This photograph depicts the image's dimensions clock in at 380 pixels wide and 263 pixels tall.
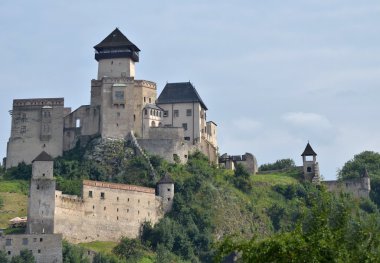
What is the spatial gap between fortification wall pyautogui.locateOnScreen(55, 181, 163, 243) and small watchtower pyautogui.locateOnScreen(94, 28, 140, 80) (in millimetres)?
18414

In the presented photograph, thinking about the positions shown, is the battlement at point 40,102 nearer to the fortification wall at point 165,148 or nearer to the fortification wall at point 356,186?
the fortification wall at point 165,148

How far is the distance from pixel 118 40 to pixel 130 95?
328 inches

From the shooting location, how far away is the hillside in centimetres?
8381

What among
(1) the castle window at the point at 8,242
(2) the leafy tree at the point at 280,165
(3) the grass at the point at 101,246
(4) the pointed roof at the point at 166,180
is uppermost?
(2) the leafy tree at the point at 280,165

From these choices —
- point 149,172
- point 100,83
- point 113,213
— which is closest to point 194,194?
point 149,172

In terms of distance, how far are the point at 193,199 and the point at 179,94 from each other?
16409 mm

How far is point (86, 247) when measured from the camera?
258ft

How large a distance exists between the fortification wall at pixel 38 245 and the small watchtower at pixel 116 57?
2833 cm

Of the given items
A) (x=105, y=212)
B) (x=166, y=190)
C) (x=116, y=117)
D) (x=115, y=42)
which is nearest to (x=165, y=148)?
(x=116, y=117)

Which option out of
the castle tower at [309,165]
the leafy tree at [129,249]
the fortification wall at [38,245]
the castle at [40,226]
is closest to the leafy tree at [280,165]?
the castle tower at [309,165]

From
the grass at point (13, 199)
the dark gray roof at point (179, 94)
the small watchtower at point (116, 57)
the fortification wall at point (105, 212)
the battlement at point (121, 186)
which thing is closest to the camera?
the fortification wall at point (105, 212)

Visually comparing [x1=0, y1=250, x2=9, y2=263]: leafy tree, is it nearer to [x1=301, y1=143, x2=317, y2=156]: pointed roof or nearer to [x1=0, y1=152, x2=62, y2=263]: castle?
[x1=0, y1=152, x2=62, y2=263]: castle

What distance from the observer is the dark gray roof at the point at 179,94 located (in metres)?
101

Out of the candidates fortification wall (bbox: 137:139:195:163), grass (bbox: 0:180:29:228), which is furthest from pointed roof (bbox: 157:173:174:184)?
grass (bbox: 0:180:29:228)
